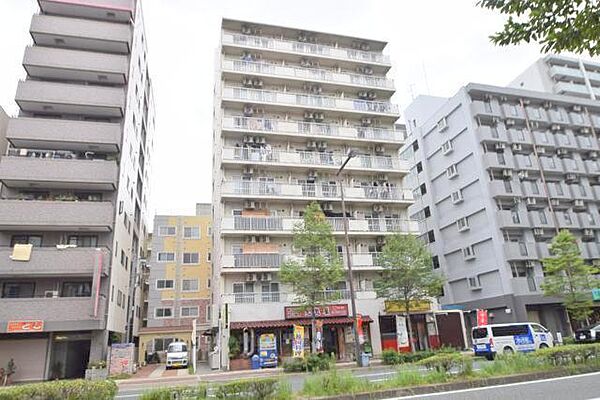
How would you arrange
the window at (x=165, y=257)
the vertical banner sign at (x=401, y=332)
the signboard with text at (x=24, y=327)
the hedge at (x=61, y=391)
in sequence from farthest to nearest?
1. the window at (x=165, y=257)
2. the vertical banner sign at (x=401, y=332)
3. the signboard with text at (x=24, y=327)
4. the hedge at (x=61, y=391)

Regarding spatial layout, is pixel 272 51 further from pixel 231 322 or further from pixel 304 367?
pixel 304 367

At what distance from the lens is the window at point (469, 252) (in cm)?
3678

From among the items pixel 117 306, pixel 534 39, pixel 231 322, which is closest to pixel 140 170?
pixel 117 306

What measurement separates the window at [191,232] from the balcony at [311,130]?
20724 millimetres

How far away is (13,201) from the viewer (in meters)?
24.3

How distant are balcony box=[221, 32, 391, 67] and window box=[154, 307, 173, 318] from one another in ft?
94.2

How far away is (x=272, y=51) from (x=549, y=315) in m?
33.3

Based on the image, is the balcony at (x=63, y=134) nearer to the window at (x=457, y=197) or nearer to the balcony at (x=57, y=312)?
the balcony at (x=57, y=312)

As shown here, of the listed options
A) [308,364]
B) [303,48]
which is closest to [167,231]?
[303,48]

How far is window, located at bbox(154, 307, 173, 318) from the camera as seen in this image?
43.7 meters

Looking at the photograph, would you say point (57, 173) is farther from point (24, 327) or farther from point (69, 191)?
point (24, 327)

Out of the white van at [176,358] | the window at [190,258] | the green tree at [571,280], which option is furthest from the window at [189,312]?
the green tree at [571,280]

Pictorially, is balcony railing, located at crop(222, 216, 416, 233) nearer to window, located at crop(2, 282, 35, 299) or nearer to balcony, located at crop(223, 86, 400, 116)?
balcony, located at crop(223, 86, 400, 116)

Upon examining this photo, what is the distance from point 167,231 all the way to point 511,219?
37.0 m
